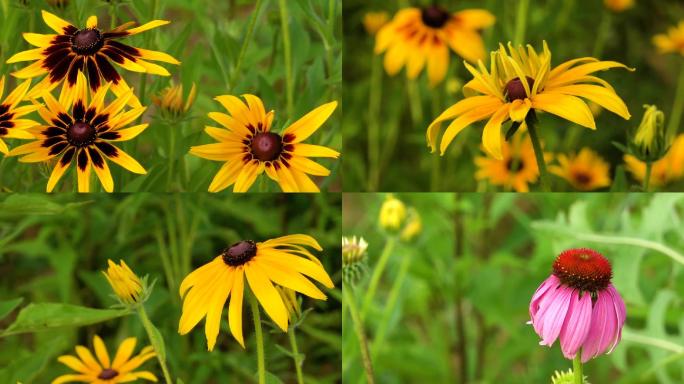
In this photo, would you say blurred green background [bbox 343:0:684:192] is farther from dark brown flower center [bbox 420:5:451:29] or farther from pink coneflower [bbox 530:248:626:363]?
pink coneflower [bbox 530:248:626:363]

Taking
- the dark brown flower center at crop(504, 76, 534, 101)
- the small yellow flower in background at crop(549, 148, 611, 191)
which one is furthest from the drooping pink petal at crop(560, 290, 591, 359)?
the small yellow flower in background at crop(549, 148, 611, 191)

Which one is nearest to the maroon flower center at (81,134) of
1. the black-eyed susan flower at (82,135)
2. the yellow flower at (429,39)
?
the black-eyed susan flower at (82,135)

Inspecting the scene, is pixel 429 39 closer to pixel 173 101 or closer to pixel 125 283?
pixel 173 101

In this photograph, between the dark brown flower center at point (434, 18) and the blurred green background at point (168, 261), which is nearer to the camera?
the blurred green background at point (168, 261)

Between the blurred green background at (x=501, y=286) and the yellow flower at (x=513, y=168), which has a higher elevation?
the yellow flower at (x=513, y=168)

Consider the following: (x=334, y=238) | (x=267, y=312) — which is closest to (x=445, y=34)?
(x=334, y=238)

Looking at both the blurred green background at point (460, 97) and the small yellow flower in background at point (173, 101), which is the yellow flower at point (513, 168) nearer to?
the blurred green background at point (460, 97)
